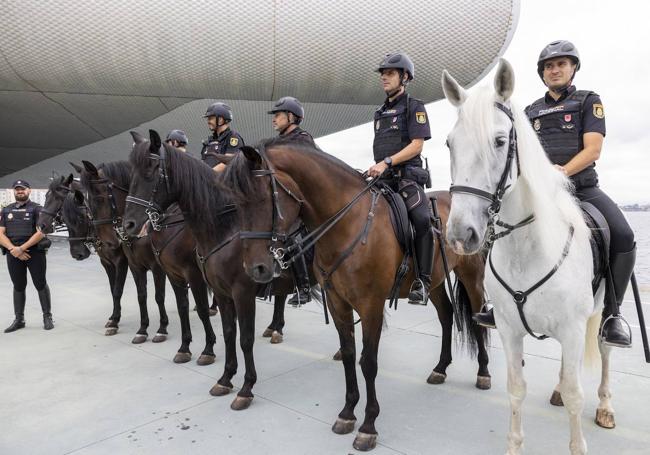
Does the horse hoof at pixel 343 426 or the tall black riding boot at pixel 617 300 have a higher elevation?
the tall black riding boot at pixel 617 300

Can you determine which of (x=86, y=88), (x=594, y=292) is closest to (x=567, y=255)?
(x=594, y=292)

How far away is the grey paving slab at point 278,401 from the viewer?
267 centimetres

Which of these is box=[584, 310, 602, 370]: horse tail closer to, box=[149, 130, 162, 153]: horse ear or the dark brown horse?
the dark brown horse

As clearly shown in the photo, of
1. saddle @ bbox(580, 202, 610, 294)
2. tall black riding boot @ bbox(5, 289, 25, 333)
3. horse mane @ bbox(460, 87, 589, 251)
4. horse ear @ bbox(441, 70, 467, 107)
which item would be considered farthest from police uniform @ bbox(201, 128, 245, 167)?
tall black riding boot @ bbox(5, 289, 25, 333)

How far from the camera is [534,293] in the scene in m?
2.10

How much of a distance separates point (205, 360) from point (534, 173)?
11.9ft

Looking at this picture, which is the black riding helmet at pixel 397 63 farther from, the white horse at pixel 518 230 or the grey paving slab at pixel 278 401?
the grey paving slab at pixel 278 401

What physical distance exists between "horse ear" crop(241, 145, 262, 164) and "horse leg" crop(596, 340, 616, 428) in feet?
8.73

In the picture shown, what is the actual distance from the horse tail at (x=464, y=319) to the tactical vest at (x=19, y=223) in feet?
18.9

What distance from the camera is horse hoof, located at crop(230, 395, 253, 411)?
318cm

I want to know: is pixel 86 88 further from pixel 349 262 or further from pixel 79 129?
pixel 349 262

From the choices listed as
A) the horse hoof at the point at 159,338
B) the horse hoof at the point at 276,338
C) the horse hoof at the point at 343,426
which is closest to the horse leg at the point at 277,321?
the horse hoof at the point at 276,338

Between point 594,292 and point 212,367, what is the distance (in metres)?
3.45

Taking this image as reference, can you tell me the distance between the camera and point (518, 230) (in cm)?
209
